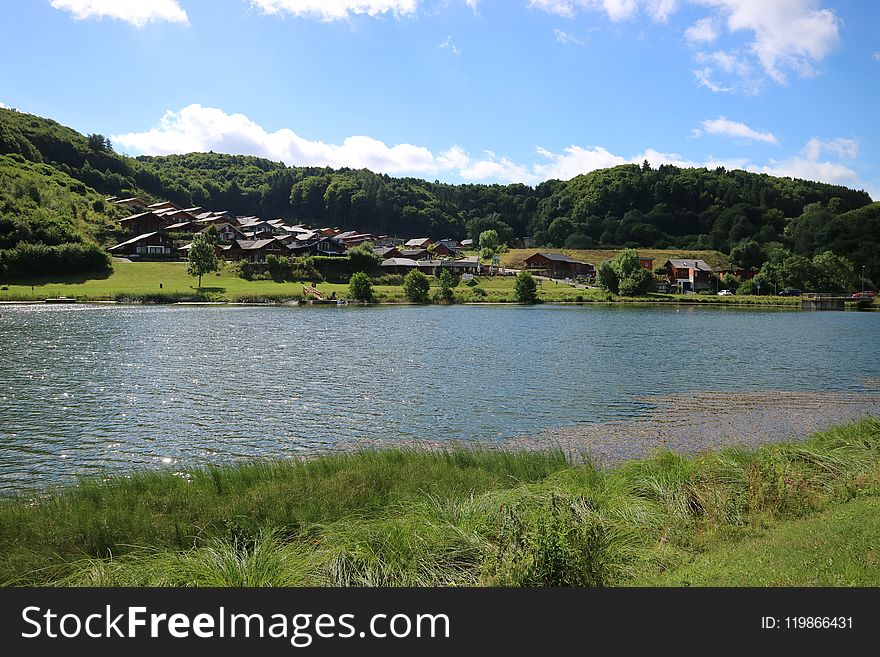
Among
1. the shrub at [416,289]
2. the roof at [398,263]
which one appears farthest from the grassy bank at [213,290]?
the roof at [398,263]

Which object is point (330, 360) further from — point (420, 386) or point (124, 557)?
point (124, 557)

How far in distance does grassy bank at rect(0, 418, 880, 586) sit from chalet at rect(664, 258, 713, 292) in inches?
4148

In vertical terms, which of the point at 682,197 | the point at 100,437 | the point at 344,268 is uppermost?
the point at 682,197

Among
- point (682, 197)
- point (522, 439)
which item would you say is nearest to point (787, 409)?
point (522, 439)

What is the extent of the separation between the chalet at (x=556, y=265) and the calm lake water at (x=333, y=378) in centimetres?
6408

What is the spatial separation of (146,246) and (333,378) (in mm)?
86344

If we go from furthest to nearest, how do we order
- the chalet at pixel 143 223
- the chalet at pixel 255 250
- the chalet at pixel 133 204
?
the chalet at pixel 133 204, the chalet at pixel 143 223, the chalet at pixel 255 250

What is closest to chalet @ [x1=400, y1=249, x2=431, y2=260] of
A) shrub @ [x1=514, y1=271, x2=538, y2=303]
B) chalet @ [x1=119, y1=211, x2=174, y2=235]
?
shrub @ [x1=514, y1=271, x2=538, y2=303]

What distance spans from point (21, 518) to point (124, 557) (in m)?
2.45

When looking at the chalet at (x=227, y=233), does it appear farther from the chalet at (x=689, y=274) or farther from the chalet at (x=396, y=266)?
the chalet at (x=689, y=274)

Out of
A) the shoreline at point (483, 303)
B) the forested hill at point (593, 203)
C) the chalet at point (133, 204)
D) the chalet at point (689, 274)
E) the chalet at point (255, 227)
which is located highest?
the forested hill at point (593, 203)

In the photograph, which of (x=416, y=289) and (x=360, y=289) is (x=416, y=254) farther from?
(x=360, y=289)

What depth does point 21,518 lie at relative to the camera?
385 inches

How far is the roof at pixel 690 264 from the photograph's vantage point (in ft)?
380
